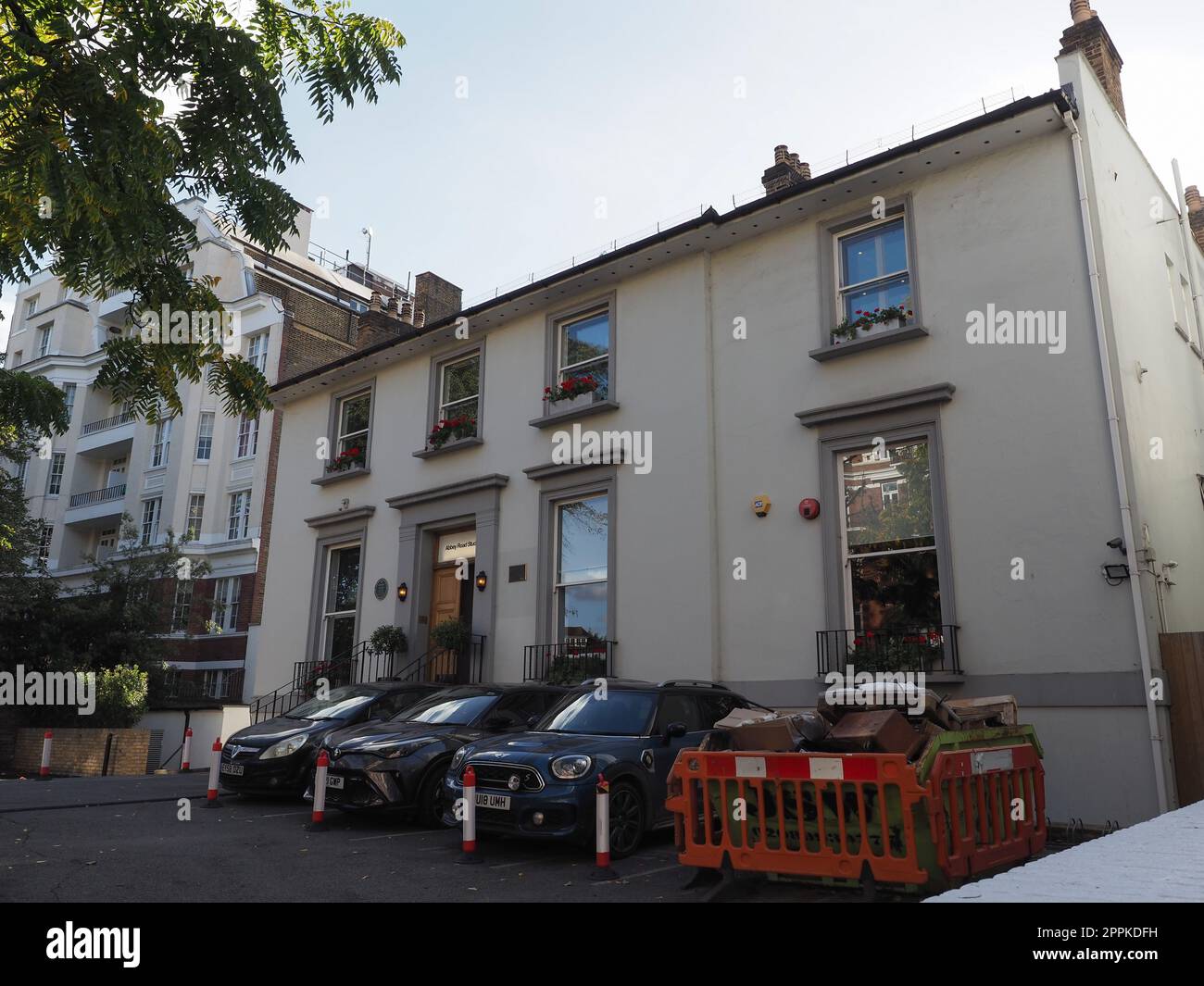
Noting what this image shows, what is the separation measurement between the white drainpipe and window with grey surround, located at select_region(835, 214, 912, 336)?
221 cm

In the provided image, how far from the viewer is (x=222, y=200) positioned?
7.50 metres

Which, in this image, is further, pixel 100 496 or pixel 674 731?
pixel 100 496

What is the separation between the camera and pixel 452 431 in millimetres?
16875

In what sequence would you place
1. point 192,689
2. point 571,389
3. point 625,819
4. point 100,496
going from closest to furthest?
point 625,819, point 571,389, point 192,689, point 100,496

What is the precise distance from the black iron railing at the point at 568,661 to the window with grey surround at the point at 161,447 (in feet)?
81.5

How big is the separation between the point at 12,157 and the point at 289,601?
14.5 meters

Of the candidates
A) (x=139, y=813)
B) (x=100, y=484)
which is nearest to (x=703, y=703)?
(x=139, y=813)

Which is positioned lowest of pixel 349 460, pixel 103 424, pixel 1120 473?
pixel 1120 473

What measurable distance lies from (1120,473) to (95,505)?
37.5 metres

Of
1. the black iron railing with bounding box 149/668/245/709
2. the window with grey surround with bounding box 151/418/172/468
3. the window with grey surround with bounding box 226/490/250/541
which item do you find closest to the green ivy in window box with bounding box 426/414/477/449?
the black iron railing with bounding box 149/668/245/709

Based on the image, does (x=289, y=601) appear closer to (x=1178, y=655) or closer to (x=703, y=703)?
(x=703, y=703)
